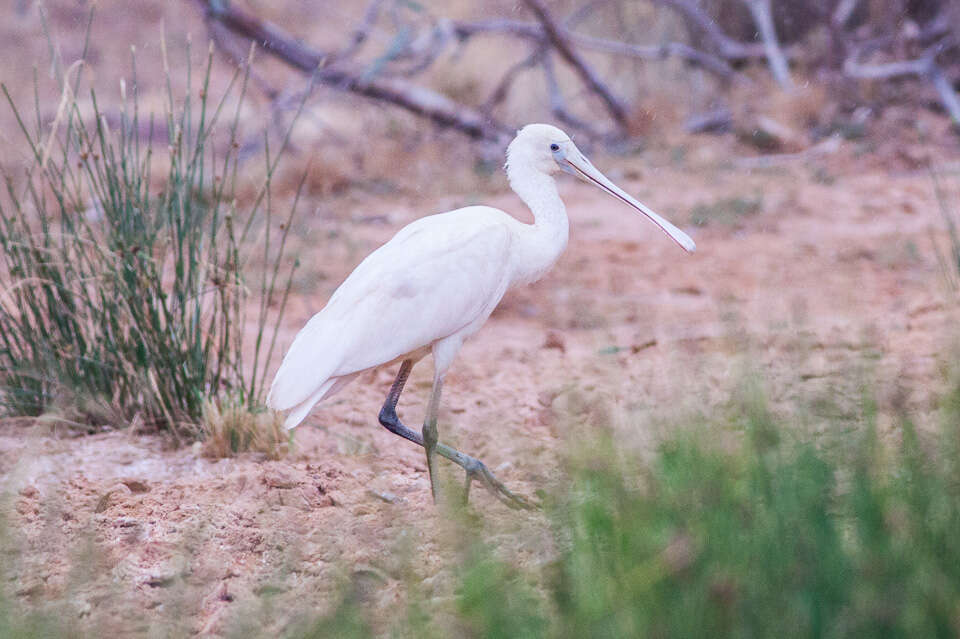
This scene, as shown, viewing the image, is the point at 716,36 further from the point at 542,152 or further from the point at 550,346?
the point at 542,152

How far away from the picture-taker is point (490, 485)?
3793 millimetres

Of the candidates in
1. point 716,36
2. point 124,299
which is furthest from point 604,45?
point 124,299

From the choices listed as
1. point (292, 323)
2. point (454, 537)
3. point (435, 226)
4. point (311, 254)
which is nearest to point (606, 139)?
point (311, 254)

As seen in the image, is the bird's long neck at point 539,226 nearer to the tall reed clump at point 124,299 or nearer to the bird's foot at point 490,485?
the bird's foot at point 490,485

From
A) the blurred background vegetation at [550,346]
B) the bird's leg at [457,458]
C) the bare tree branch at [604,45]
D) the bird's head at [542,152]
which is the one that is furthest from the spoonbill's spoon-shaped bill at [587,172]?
the bare tree branch at [604,45]

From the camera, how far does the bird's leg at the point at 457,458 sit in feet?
11.9

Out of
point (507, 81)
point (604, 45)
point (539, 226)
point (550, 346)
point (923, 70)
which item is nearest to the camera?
point (539, 226)

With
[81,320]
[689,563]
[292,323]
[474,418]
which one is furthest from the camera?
[292,323]

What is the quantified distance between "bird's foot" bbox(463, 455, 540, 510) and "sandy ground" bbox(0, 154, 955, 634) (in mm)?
54

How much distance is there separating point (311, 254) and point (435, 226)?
12.8 feet

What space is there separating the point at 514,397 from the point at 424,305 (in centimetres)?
130

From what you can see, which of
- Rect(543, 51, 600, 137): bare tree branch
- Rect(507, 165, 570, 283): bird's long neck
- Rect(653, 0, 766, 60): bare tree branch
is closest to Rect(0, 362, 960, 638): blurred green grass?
Rect(507, 165, 570, 283): bird's long neck

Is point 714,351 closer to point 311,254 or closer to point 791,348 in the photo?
point 791,348

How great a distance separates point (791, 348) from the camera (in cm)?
349
